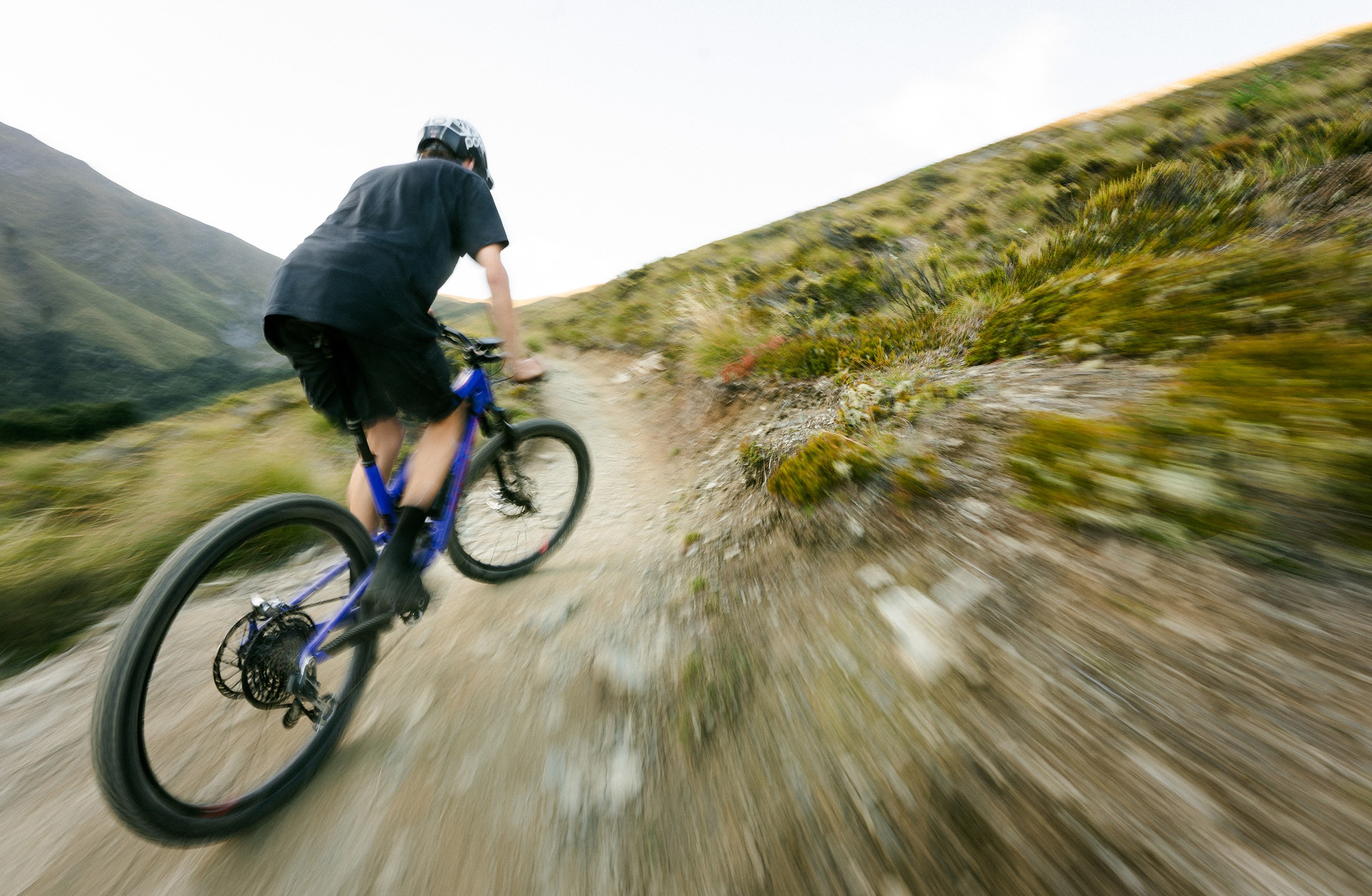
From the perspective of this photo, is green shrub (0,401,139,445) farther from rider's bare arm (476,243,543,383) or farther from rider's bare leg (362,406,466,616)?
rider's bare arm (476,243,543,383)

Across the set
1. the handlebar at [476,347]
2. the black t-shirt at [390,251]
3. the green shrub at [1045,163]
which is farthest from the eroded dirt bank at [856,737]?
the green shrub at [1045,163]

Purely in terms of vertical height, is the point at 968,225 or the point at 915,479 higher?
the point at 968,225

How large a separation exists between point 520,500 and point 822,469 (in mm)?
1836

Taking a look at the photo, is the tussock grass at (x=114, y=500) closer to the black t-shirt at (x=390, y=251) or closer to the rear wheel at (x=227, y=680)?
the rear wheel at (x=227, y=680)

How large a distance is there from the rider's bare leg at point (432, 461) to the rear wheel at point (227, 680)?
0.27 meters

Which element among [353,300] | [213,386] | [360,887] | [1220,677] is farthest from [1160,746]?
[213,386]

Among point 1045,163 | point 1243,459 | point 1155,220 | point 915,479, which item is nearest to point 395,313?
point 915,479

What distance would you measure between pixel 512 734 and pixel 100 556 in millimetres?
3148

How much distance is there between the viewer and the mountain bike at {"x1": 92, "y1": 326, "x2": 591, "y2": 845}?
53.7 inches

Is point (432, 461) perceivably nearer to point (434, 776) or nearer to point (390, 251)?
point (390, 251)

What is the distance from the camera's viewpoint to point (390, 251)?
2.02 meters

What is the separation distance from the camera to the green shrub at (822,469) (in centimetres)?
218

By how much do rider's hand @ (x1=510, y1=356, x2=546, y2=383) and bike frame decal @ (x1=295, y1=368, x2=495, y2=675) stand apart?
0.28 m

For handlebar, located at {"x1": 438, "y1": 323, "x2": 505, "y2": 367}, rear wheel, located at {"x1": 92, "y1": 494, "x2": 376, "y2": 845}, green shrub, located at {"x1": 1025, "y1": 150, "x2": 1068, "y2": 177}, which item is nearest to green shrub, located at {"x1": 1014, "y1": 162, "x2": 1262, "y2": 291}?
handlebar, located at {"x1": 438, "y1": 323, "x2": 505, "y2": 367}
